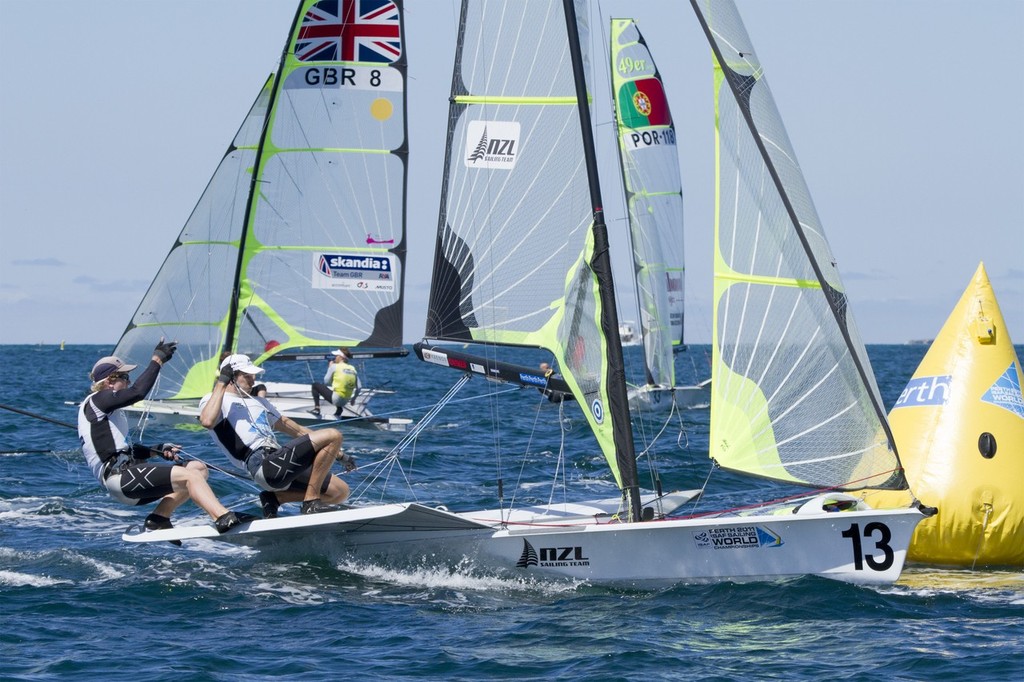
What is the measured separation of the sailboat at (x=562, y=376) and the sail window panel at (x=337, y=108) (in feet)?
24.6

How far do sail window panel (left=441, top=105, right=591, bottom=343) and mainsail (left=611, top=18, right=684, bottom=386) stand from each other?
14.8 metres

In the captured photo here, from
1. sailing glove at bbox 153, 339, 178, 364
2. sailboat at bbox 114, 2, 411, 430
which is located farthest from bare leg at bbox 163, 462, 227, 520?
sailboat at bbox 114, 2, 411, 430

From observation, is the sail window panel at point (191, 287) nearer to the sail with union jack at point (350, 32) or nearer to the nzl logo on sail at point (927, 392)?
the sail with union jack at point (350, 32)

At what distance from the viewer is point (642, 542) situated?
383 inches

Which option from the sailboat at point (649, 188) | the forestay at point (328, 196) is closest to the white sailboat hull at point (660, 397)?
the sailboat at point (649, 188)

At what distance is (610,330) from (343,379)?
11.4 meters

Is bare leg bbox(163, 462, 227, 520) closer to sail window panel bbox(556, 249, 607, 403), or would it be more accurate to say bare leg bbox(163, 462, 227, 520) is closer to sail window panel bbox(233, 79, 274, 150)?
sail window panel bbox(556, 249, 607, 403)

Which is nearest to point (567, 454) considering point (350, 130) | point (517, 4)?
point (350, 130)

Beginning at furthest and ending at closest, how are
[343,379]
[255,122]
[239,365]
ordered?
[343,379] < [255,122] < [239,365]

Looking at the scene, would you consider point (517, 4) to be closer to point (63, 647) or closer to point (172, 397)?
point (63, 647)

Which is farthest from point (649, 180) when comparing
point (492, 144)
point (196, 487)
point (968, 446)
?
point (196, 487)

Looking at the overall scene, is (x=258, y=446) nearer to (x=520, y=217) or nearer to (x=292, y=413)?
(x=520, y=217)

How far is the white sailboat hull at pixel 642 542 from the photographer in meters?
9.60

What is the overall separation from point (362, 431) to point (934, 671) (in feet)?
48.4
